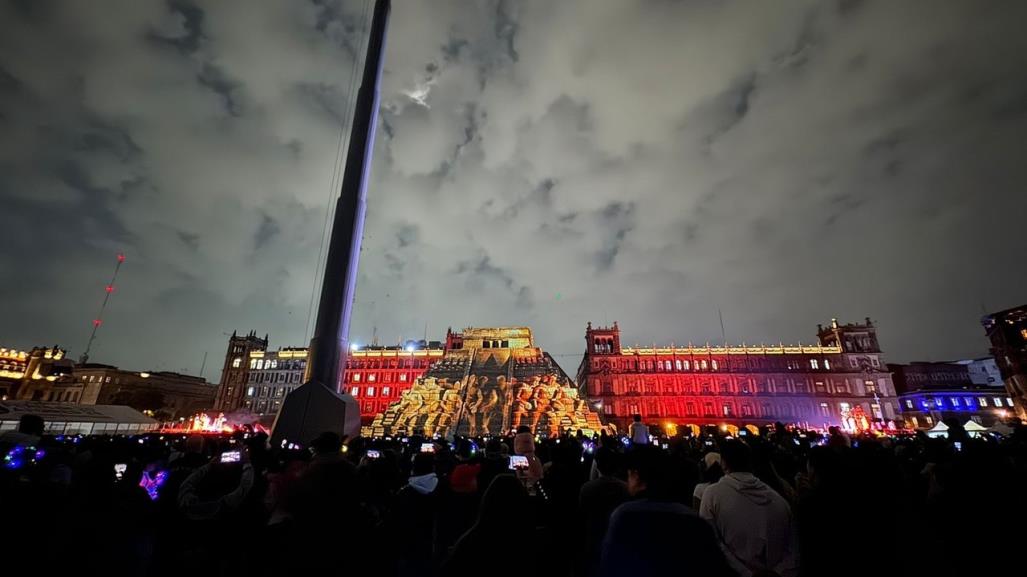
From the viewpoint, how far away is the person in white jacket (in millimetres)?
3738

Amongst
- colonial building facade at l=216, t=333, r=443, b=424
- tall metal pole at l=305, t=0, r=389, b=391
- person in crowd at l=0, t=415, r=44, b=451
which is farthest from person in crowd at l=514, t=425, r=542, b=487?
colonial building facade at l=216, t=333, r=443, b=424

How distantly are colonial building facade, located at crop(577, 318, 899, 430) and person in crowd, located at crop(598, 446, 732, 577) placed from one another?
66.1m

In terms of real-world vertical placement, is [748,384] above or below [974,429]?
above

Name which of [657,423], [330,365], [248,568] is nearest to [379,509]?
[248,568]

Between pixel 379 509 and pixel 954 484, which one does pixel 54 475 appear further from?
pixel 954 484

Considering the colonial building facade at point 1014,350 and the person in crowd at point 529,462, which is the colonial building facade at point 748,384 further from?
the person in crowd at point 529,462

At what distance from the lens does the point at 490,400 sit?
56.7 meters

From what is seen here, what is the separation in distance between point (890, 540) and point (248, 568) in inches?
283

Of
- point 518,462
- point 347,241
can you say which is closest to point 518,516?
point 518,462

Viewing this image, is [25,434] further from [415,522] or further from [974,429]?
[974,429]

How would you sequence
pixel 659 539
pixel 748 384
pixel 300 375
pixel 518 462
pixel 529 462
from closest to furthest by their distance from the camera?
pixel 659 539 → pixel 518 462 → pixel 529 462 → pixel 748 384 → pixel 300 375

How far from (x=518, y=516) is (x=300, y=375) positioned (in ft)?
293

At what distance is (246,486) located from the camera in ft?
18.8

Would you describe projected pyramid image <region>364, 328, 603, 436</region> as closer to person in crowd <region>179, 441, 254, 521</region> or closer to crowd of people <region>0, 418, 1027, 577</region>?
crowd of people <region>0, 418, 1027, 577</region>
